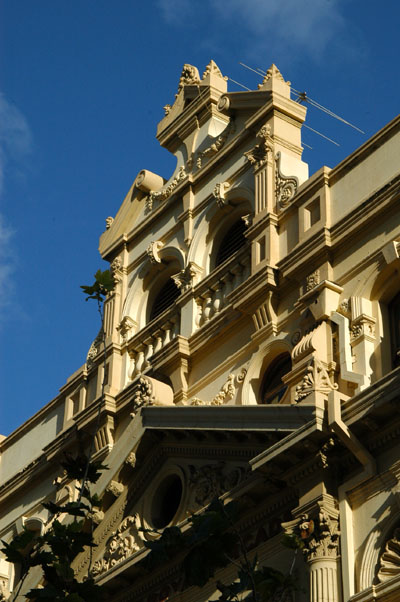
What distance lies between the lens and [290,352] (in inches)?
955

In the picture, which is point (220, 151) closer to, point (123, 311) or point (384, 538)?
point (123, 311)

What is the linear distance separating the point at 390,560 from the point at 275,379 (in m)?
5.78

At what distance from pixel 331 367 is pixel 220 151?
329 inches

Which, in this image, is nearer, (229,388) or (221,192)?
(229,388)

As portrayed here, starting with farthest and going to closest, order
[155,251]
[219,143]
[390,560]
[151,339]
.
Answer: [155,251]
[219,143]
[151,339]
[390,560]

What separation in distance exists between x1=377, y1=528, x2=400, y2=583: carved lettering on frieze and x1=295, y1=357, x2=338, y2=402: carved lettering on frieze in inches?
116

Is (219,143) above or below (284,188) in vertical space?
above

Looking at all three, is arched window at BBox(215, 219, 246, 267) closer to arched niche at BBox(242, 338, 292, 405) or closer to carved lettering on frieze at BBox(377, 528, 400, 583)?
arched niche at BBox(242, 338, 292, 405)

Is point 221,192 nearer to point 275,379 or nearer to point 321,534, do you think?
point 275,379

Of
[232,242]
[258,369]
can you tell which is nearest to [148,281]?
[232,242]

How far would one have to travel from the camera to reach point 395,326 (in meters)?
22.9

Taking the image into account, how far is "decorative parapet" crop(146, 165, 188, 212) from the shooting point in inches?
1221

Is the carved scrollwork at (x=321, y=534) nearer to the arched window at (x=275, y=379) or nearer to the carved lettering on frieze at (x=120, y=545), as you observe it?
the arched window at (x=275, y=379)

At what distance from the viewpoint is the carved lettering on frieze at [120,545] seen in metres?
24.5
